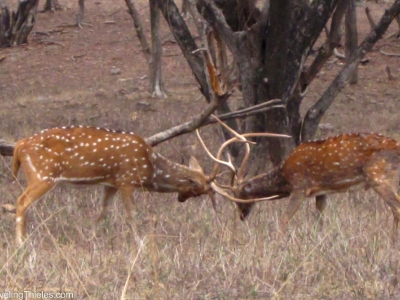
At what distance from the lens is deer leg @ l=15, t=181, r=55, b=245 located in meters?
6.35

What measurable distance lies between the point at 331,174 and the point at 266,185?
0.79m

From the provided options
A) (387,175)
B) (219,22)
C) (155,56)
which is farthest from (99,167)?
(155,56)

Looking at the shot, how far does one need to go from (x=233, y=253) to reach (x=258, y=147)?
418cm

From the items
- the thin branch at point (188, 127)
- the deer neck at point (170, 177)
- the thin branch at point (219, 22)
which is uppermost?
the thin branch at point (219, 22)

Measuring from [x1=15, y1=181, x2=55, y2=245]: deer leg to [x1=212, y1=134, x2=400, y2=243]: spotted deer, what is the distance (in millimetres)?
1673

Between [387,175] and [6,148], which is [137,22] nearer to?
[6,148]

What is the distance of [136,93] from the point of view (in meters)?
16.4

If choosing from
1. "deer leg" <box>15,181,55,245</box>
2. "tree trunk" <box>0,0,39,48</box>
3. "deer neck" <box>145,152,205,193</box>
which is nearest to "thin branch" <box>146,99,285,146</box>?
A: "deer neck" <box>145,152,205,193</box>

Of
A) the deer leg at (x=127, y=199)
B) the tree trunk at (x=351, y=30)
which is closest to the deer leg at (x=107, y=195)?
the deer leg at (x=127, y=199)

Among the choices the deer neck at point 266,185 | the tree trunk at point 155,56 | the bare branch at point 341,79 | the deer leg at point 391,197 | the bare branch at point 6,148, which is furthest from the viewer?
the tree trunk at point 155,56

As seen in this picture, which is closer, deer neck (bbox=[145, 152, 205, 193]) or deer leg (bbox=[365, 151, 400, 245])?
deer leg (bbox=[365, 151, 400, 245])

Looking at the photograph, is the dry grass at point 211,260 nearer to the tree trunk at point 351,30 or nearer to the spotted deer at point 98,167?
the spotted deer at point 98,167

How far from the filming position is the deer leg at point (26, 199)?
250 inches

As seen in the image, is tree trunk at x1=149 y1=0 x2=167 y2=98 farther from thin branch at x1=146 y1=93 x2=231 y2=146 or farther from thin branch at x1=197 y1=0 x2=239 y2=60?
thin branch at x1=146 y1=93 x2=231 y2=146
